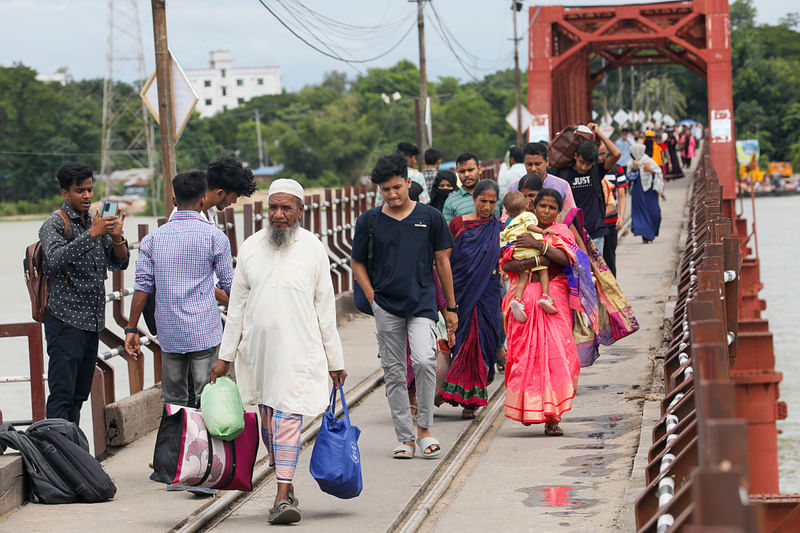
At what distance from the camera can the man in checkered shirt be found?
6.93m

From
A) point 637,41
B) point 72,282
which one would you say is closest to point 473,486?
point 72,282

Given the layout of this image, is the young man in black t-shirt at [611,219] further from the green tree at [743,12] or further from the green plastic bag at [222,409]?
the green tree at [743,12]

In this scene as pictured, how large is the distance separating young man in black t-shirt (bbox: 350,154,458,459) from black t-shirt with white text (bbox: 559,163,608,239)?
333cm

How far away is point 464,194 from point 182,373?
3.38m

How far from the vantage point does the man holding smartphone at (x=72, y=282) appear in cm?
706

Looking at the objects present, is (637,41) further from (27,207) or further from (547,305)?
(27,207)

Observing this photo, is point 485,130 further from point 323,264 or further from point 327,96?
point 323,264

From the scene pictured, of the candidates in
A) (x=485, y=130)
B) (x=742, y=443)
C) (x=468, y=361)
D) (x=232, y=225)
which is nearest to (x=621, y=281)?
(x=232, y=225)

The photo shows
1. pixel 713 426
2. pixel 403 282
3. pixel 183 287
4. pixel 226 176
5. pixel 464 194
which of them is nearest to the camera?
pixel 713 426

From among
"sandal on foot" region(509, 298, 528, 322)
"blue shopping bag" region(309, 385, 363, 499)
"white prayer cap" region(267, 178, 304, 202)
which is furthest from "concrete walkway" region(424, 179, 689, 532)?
"white prayer cap" region(267, 178, 304, 202)

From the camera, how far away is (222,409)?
20.4ft

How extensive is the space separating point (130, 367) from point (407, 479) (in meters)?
2.82

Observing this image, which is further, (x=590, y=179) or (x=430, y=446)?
(x=590, y=179)

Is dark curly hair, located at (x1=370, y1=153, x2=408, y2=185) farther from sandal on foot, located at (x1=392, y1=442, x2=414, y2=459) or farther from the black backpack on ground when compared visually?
the black backpack on ground
